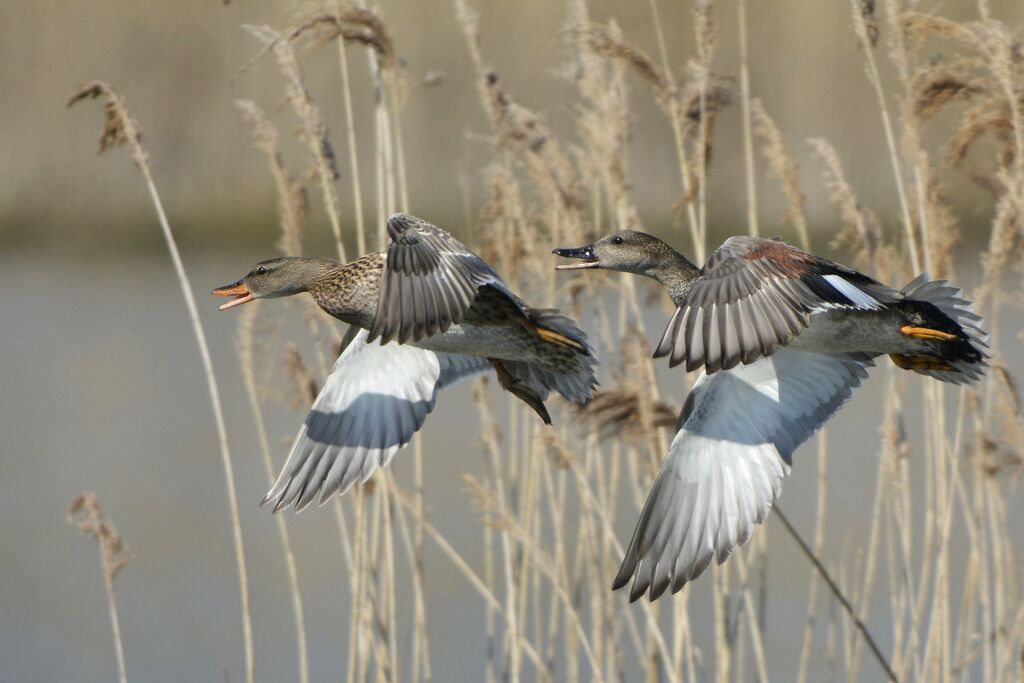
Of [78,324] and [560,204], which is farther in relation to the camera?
[78,324]

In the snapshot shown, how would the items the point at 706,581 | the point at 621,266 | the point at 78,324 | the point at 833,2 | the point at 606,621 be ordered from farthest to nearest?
the point at 833,2 < the point at 78,324 < the point at 706,581 < the point at 606,621 < the point at 621,266

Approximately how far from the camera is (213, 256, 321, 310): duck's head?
4965 mm

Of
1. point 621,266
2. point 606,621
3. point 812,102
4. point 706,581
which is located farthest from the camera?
point 812,102

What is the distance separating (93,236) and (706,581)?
7.53 meters

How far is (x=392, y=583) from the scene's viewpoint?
5391mm

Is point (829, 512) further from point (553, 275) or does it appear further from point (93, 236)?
point (93, 236)

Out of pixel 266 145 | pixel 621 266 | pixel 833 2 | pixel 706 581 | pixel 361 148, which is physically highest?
pixel 833 2

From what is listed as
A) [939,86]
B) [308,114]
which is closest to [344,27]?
[308,114]

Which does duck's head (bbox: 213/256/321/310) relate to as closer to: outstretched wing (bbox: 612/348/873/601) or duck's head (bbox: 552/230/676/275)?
duck's head (bbox: 552/230/676/275)

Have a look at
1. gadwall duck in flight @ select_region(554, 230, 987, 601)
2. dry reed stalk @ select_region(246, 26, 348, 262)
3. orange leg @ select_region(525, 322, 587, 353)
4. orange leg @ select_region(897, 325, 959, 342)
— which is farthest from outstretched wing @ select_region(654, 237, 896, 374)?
dry reed stalk @ select_region(246, 26, 348, 262)

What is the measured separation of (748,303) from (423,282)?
2.67ft

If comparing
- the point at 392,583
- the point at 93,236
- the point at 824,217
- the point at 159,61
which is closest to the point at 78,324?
the point at 93,236

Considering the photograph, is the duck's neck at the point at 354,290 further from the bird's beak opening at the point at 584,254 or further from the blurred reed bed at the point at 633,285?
the bird's beak opening at the point at 584,254

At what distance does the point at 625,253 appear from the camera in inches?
195
